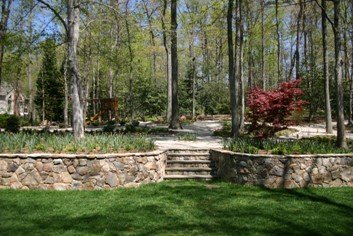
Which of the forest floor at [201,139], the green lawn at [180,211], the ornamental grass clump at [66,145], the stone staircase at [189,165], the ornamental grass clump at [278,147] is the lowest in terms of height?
the green lawn at [180,211]

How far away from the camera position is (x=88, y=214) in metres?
6.54

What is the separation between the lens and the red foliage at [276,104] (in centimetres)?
968

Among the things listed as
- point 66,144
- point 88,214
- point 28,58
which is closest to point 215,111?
point 28,58

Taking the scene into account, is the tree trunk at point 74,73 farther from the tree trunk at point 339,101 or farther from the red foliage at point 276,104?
the tree trunk at point 339,101

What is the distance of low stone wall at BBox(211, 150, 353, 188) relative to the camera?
8.77 meters

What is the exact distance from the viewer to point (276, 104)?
9.67m

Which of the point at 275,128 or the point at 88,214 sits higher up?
the point at 275,128

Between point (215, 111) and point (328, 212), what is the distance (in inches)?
1138

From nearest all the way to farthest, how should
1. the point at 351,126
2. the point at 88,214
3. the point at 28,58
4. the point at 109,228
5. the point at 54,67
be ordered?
the point at 109,228, the point at 88,214, the point at 28,58, the point at 351,126, the point at 54,67

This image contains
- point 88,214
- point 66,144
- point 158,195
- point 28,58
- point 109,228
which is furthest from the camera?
point 28,58

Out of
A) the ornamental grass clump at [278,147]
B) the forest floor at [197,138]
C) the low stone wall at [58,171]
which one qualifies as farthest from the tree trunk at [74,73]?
the ornamental grass clump at [278,147]

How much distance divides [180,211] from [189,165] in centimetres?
339

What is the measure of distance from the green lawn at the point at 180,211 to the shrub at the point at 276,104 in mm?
2175

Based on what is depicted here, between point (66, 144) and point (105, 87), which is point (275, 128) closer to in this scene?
point (66, 144)
